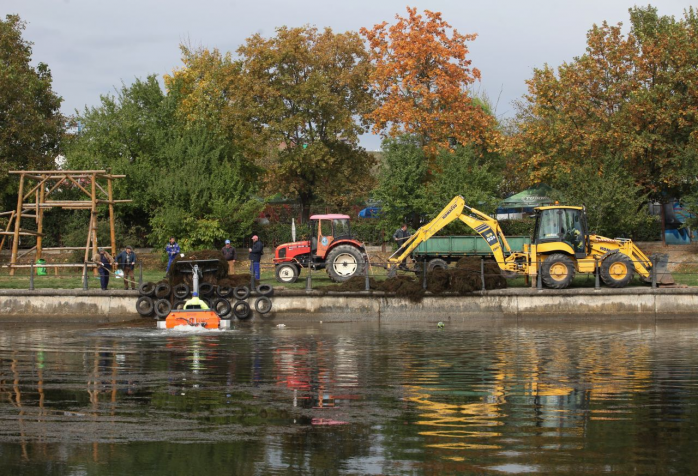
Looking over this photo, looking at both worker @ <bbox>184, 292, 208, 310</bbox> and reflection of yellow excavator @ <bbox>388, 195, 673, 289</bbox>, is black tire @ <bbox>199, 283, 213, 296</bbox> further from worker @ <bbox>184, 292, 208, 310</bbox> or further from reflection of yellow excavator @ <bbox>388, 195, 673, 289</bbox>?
reflection of yellow excavator @ <bbox>388, 195, 673, 289</bbox>

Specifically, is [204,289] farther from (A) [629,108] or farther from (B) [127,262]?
(A) [629,108]

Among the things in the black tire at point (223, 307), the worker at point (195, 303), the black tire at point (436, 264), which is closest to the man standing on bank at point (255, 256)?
the black tire at point (223, 307)

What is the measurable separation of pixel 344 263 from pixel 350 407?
2027cm

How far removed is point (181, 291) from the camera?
2802 centimetres

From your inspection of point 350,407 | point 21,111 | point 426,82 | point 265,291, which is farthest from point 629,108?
point 350,407

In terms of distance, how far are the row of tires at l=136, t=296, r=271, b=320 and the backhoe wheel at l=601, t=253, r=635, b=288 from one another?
1074 centimetres

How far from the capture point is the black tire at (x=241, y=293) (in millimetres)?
28219

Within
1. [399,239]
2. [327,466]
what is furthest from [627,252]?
[327,466]

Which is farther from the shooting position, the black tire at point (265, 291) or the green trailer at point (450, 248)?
the green trailer at point (450, 248)

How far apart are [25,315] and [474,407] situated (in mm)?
20378

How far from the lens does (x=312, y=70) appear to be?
168ft

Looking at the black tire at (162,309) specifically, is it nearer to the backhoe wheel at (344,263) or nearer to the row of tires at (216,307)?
the row of tires at (216,307)

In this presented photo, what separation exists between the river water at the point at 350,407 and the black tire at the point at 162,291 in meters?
6.24

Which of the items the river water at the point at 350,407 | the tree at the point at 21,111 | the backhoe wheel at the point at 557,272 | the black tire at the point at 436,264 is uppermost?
the tree at the point at 21,111
